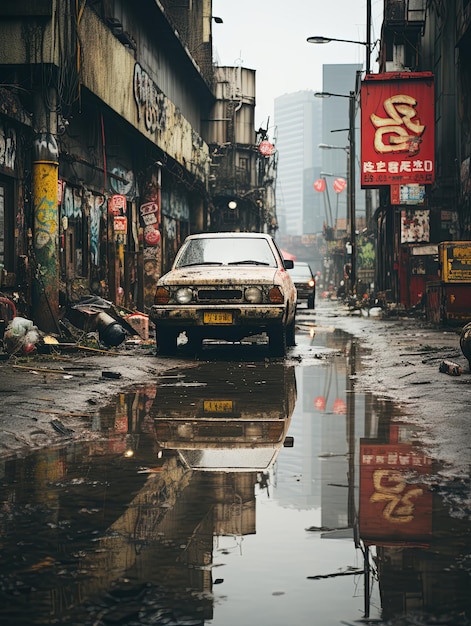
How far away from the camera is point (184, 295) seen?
40.8 feet

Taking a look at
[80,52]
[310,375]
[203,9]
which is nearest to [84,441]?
[310,375]

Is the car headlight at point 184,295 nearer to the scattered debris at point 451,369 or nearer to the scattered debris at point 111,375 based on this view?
the scattered debris at point 111,375

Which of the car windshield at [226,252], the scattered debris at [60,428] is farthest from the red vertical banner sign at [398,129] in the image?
the scattered debris at [60,428]

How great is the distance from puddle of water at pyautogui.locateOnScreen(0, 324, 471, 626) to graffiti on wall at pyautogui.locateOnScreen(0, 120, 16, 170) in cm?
852

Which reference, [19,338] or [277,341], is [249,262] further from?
[19,338]

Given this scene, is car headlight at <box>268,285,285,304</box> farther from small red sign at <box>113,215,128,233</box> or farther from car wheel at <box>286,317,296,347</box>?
small red sign at <box>113,215,128,233</box>

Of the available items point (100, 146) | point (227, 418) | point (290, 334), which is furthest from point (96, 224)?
point (227, 418)

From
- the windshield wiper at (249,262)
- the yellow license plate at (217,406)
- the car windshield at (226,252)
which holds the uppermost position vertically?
the car windshield at (226,252)

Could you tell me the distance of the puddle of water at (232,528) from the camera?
3.01 metres

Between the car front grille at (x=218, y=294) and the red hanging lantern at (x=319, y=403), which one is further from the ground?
the car front grille at (x=218, y=294)

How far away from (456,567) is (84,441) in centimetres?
331

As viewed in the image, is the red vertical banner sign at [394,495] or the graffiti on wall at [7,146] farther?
the graffiti on wall at [7,146]

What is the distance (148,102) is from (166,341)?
1176 centimetres

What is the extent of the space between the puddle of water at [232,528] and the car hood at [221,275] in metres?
5.35
